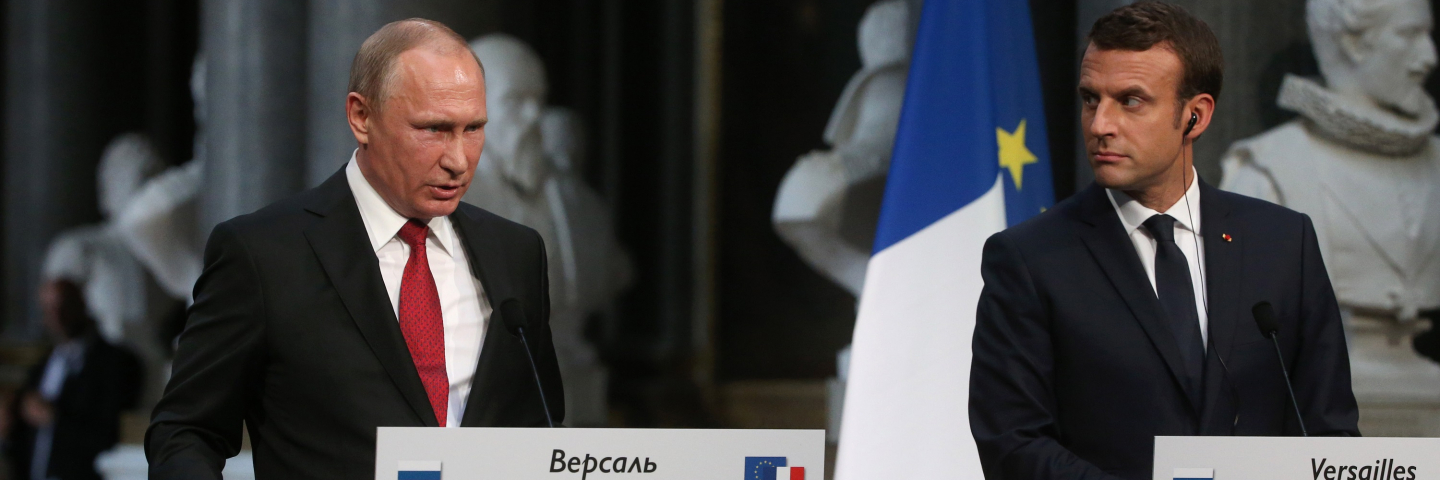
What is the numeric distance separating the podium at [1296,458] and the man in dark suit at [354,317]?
1.03m

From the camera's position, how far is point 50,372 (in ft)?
21.8

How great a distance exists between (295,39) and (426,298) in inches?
151

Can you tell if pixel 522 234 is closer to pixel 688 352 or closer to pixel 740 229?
pixel 740 229

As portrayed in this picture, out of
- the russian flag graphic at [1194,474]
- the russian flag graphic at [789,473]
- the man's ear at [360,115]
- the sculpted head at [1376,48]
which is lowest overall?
the russian flag graphic at [789,473]

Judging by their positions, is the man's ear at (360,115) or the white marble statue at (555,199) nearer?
the man's ear at (360,115)

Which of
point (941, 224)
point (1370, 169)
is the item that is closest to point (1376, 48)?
point (1370, 169)

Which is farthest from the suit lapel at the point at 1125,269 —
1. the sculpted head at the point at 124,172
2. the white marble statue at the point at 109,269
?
the white marble statue at the point at 109,269

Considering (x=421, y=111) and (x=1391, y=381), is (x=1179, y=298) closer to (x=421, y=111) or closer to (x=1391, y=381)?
(x=421, y=111)

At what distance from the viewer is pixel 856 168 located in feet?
17.2

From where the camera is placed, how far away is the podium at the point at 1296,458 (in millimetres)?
1899

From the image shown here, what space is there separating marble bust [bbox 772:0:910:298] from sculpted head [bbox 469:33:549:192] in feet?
3.43

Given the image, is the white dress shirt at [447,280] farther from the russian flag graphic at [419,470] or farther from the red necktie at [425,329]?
the russian flag graphic at [419,470]

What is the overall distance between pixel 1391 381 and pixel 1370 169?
588 mm

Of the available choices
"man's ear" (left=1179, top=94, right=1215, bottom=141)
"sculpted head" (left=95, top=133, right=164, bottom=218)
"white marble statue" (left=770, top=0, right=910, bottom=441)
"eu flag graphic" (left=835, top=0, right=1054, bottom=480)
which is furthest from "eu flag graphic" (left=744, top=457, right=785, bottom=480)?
"sculpted head" (left=95, top=133, right=164, bottom=218)
